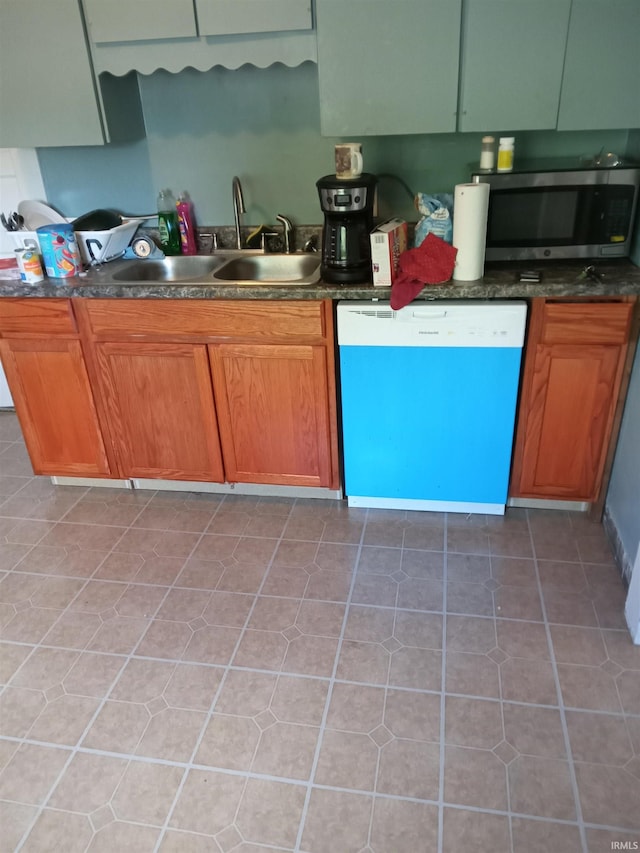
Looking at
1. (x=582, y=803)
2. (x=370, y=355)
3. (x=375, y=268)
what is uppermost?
(x=375, y=268)

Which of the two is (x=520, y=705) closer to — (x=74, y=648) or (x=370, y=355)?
(x=370, y=355)

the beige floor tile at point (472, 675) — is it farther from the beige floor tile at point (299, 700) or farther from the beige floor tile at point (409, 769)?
the beige floor tile at point (299, 700)

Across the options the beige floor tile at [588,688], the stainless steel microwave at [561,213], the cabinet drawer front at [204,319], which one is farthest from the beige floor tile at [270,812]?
the stainless steel microwave at [561,213]

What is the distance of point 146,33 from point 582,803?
2.58 m

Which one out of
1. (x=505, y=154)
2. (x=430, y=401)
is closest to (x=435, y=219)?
(x=505, y=154)

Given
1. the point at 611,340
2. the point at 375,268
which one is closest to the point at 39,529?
the point at 375,268

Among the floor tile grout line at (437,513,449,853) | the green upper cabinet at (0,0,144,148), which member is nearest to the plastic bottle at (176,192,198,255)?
the green upper cabinet at (0,0,144,148)

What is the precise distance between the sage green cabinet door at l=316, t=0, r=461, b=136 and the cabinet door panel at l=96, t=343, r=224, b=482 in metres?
0.97

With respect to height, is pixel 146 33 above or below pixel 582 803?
above

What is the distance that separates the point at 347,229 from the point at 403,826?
1712 mm

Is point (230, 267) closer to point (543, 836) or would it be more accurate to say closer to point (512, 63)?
point (512, 63)

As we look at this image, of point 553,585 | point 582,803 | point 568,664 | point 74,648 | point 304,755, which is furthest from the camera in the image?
point 553,585

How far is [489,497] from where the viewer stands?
7.76 ft

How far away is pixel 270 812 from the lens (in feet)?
4.81
